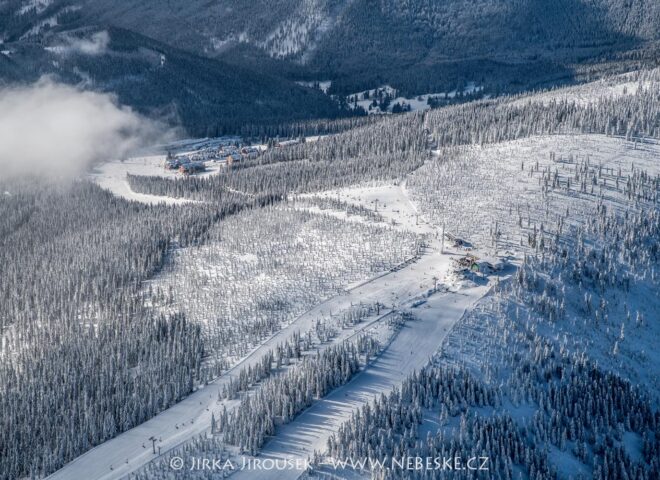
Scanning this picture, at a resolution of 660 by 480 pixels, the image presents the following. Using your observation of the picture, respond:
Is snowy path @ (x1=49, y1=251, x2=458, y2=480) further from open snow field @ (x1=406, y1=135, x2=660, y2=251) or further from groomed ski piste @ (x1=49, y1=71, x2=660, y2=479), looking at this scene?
open snow field @ (x1=406, y1=135, x2=660, y2=251)

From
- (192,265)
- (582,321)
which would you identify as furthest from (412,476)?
(192,265)

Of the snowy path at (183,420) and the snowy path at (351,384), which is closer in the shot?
the snowy path at (183,420)

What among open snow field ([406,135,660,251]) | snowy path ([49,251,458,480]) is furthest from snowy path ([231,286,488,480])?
open snow field ([406,135,660,251])

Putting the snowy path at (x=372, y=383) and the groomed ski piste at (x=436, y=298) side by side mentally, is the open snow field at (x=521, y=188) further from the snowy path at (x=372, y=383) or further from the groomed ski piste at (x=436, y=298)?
the snowy path at (x=372, y=383)

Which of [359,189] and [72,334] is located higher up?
[359,189]

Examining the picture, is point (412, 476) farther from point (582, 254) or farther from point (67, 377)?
point (582, 254)

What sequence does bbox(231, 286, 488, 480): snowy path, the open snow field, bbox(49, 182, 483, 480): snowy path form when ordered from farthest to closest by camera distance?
the open snow field → bbox(49, 182, 483, 480): snowy path → bbox(231, 286, 488, 480): snowy path

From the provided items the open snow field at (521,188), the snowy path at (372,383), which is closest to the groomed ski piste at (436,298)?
the snowy path at (372,383)
